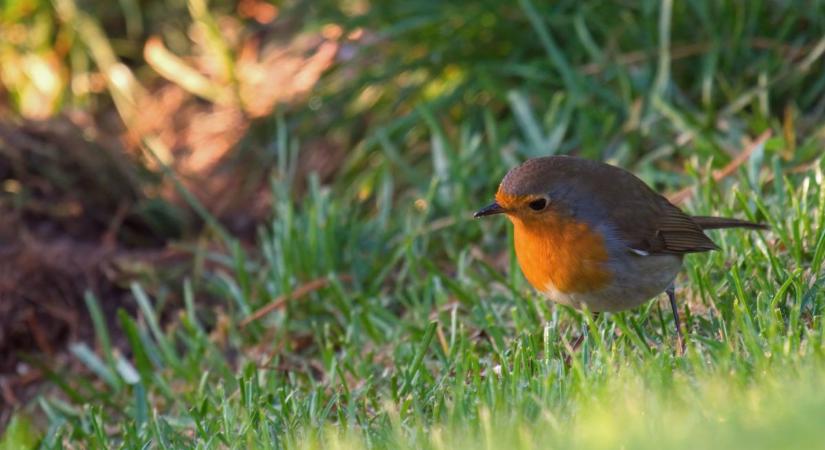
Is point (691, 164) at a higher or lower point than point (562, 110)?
lower

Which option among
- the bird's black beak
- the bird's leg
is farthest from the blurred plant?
the bird's leg

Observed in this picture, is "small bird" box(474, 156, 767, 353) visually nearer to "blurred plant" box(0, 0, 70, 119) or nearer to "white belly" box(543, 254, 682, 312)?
"white belly" box(543, 254, 682, 312)

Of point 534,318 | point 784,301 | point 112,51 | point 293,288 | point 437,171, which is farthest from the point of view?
point 112,51

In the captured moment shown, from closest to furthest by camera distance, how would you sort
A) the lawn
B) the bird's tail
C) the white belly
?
the lawn → the white belly → the bird's tail

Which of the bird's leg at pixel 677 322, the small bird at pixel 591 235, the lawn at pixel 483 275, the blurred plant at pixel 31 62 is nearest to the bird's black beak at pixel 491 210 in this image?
the small bird at pixel 591 235

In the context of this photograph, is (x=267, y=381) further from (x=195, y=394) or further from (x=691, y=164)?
(x=691, y=164)

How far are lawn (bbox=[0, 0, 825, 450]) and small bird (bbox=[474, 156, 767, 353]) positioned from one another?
0.38ft

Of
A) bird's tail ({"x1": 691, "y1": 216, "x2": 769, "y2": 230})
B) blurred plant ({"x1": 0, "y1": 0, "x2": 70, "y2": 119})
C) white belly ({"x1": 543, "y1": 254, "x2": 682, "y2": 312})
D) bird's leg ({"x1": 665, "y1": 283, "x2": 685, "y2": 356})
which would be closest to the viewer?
bird's leg ({"x1": 665, "y1": 283, "x2": 685, "y2": 356})

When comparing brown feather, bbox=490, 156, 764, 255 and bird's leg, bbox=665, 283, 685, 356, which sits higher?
brown feather, bbox=490, 156, 764, 255

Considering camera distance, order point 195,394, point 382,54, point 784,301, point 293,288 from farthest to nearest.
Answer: point 382,54, point 293,288, point 195,394, point 784,301

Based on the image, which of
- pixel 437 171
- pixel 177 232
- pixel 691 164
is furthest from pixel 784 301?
pixel 177 232

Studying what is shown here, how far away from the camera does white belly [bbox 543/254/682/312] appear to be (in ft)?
11.6

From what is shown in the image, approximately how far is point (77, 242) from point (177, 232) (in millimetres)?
528

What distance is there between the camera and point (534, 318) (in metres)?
4.00
